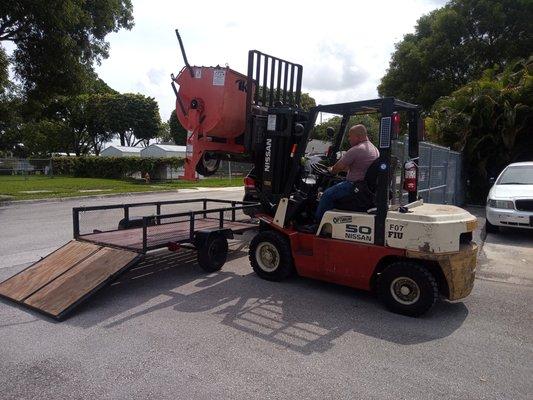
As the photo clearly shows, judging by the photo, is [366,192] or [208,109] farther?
[208,109]

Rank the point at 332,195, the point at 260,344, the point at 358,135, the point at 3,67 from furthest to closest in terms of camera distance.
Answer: the point at 3,67 → the point at 332,195 → the point at 358,135 → the point at 260,344

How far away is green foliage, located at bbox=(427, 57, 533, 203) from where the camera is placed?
16234mm

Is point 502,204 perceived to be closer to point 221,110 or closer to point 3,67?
point 221,110

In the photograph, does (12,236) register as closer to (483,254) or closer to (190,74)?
(190,74)

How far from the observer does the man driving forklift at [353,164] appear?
545cm

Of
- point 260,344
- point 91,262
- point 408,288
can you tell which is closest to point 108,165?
point 91,262

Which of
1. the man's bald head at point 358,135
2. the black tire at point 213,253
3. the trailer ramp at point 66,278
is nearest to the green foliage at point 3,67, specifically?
the trailer ramp at point 66,278

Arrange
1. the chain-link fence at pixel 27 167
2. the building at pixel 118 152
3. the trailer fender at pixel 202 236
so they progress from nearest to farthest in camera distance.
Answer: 1. the trailer fender at pixel 202 236
2. the chain-link fence at pixel 27 167
3. the building at pixel 118 152

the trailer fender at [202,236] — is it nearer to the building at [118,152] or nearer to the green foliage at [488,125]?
the green foliage at [488,125]

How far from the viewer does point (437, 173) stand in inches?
485

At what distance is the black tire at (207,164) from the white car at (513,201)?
21.9 feet

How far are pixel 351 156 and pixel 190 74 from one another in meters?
3.11

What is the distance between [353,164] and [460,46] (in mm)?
22872

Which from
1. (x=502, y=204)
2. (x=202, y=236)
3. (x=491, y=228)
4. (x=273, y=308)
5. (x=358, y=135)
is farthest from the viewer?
(x=491, y=228)
